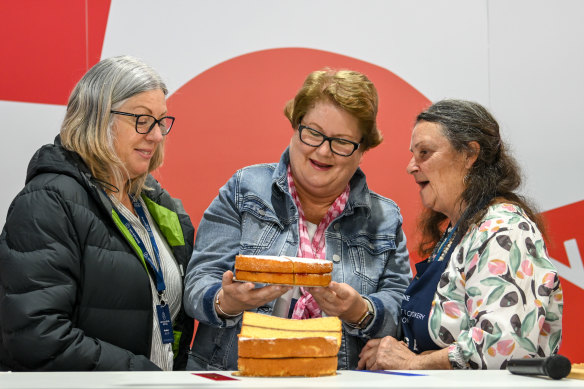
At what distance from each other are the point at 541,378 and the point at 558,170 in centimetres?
251

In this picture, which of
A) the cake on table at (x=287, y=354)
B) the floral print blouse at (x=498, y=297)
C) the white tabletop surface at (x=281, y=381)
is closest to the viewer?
the white tabletop surface at (x=281, y=381)

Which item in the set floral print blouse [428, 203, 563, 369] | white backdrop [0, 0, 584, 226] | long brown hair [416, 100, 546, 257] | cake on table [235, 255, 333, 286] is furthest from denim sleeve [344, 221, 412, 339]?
white backdrop [0, 0, 584, 226]

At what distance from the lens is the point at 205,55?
362 centimetres

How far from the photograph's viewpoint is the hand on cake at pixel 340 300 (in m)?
2.40

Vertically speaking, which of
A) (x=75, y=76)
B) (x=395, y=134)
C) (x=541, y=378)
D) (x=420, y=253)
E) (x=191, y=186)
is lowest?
(x=541, y=378)

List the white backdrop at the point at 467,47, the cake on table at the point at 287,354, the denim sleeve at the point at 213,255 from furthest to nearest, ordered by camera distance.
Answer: the white backdrop at the point at 467,47
the denim sleeve at the point at 213,255
the cake on table at the point at 287,354

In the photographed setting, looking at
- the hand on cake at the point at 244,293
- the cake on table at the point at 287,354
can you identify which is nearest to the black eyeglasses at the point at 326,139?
the hand on cake at the point at 244,293

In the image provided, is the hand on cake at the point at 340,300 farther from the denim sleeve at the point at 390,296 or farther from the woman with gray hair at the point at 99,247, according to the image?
the woman with gray hair at the point at 99,247

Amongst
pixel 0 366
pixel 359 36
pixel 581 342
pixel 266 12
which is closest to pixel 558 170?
pixel 581 342

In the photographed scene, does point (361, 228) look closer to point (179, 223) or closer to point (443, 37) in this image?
point (179, 223)

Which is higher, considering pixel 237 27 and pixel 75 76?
pixel 237 27

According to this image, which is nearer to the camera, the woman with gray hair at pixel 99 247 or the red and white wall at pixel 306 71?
the woman with gray hair at pixel 99 247

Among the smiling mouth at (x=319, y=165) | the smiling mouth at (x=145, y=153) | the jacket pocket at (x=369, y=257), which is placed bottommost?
the jacket pocket at (x=369, y=257)

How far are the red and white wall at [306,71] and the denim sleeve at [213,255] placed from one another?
2.53 ft
